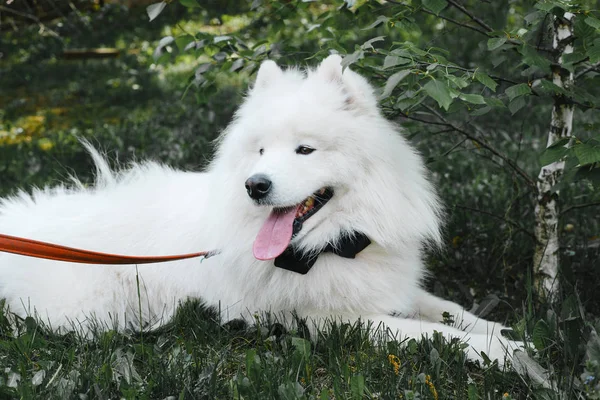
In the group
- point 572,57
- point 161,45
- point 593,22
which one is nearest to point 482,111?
point 572,57

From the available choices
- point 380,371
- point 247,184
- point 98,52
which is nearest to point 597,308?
point 380,371

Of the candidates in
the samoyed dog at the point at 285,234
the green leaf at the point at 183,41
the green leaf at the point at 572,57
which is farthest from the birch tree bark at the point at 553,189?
the green leaf at the point at 183,41

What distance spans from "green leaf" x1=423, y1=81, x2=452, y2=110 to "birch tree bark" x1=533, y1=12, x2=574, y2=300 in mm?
1109

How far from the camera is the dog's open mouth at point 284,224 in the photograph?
9.41ft

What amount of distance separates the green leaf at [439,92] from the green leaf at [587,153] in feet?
1.92

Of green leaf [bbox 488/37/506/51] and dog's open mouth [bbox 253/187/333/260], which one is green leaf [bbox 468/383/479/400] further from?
green leaf [bbox 488/37/506/51]

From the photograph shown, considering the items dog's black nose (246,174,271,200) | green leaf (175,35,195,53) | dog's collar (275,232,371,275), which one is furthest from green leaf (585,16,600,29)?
green leaf (175,35,195,53)

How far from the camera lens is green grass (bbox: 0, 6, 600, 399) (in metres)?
2.41

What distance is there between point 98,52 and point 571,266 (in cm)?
891

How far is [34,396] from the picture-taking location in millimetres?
2320

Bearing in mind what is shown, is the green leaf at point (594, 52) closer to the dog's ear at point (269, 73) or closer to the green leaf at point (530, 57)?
the green leaf at point (530, 57)

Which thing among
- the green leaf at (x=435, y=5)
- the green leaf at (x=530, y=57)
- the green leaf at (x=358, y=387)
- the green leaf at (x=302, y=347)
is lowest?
the green leaf at (x=302, y=347)

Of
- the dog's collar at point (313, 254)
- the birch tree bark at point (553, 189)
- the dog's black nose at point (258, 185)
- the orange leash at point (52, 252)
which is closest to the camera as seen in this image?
the orange leash at point (52, 252)

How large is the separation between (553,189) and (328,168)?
1103 mm
